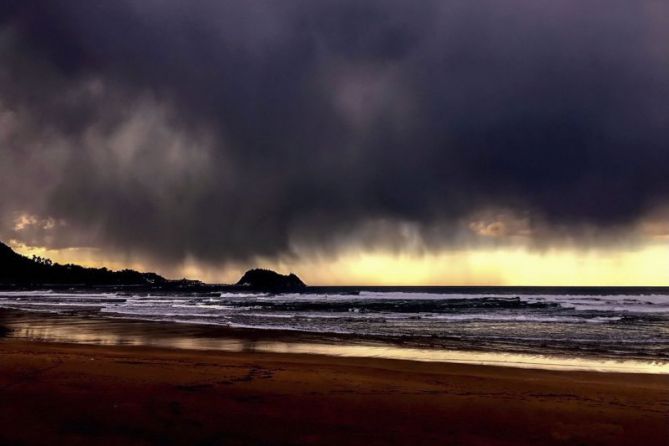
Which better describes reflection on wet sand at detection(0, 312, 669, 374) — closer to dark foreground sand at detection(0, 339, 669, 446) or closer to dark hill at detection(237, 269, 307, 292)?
dark foreground sand at detection(0, 339, 669, 446)

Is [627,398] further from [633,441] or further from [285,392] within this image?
[285,392]

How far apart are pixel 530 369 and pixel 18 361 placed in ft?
39.9

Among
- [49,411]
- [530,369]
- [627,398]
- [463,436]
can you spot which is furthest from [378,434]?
[530,369]

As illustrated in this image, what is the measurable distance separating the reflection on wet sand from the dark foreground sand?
2.20 metres

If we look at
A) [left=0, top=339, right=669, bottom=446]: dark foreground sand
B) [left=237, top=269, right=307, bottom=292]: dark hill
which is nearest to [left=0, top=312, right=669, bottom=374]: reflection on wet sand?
[left=0, top=339, right=669, bottom=446]: dark foreground sand

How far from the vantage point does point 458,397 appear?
8.66 meters

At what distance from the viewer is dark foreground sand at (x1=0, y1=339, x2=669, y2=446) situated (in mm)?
5988

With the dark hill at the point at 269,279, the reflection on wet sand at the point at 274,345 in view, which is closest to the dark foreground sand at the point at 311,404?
the reflection on wet sand at the point at 274,345

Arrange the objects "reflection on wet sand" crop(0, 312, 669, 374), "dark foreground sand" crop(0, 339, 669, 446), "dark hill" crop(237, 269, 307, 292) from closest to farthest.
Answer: "dark foreground sand" crop(0, 339, 669, 446) → "reflection on wet sand" crop(0, 312, 669, 374) → "dark hill" crop(237, 269, 307, 292)

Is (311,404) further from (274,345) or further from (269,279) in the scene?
(269,279)

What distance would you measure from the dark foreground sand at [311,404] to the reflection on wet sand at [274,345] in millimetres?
2205

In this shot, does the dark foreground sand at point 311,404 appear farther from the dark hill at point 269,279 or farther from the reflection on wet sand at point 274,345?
the dark hill at point 269,279

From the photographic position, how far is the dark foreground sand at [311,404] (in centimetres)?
599

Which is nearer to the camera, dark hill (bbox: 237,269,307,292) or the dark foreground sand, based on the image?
the dark foreground sand
